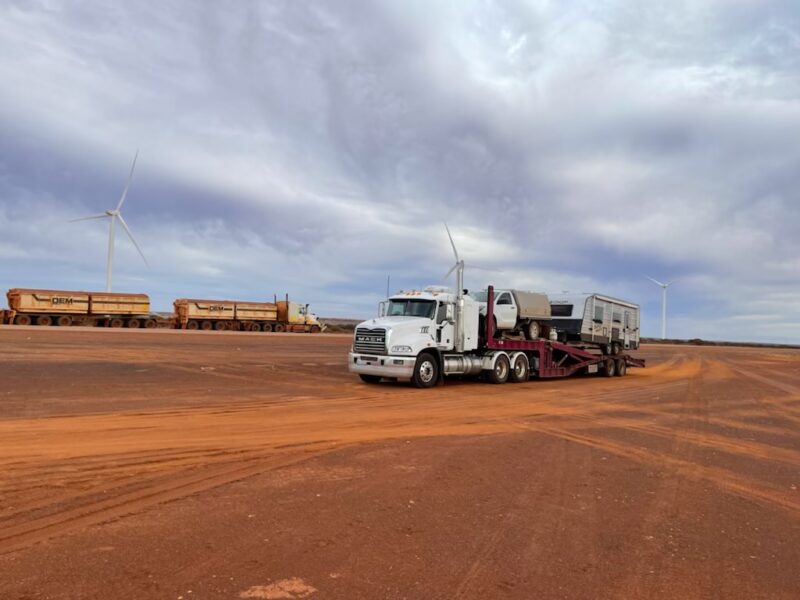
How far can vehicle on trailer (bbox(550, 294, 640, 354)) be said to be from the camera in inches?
1022

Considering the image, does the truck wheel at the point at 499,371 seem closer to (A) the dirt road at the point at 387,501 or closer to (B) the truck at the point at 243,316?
(A) the dirt road at the point at 387,501

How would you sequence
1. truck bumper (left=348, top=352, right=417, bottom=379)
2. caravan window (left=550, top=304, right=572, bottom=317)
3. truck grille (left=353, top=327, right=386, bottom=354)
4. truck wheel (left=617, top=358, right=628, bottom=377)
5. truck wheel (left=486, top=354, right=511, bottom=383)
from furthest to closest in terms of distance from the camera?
1. truck wheel (left=617, top=358, right=628, bottom=377)
2. caravan window (left=550, top=304, right=572, bottom=317)
3. truck wheel (left=486, top=354, right=511, bottom=383)
4. truck grille (left=353, top=327, right=386, bottom=354)
5. truck bumper (left=348, top=352, right=417, bottom=379)

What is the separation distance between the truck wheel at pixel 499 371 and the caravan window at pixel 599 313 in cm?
643

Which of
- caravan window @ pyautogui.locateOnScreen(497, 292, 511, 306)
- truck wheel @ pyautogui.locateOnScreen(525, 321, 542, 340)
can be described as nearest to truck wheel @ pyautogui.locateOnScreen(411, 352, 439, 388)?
caravan window @ pyautogui.locateOnScreen(497, 292, 511, 306)

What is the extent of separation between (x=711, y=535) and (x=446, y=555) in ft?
8.33

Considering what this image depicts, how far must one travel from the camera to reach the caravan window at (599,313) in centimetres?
2673

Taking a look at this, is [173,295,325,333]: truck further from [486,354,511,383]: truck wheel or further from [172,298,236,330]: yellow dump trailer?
[486,354,511,383]: truck wheel

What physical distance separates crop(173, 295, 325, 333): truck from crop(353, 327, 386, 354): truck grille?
4145cm

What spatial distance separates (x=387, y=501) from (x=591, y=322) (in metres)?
21.6

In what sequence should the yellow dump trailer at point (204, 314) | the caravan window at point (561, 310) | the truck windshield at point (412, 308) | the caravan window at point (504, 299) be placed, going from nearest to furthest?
the truck windshield at point (412, 308) < the caravan window at point (504, 299) < the caravan window at point (561, 310) < the yellow dump trailer at point (204, 314)

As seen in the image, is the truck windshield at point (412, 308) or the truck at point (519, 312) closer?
the truck windshield at point (412, 308)

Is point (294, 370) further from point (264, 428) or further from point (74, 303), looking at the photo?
point (74, 303)

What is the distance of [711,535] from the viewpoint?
5629 millimetres

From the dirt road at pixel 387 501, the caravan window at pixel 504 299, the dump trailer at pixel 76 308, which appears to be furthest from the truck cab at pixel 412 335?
the dump trailer at pixel 76 308
